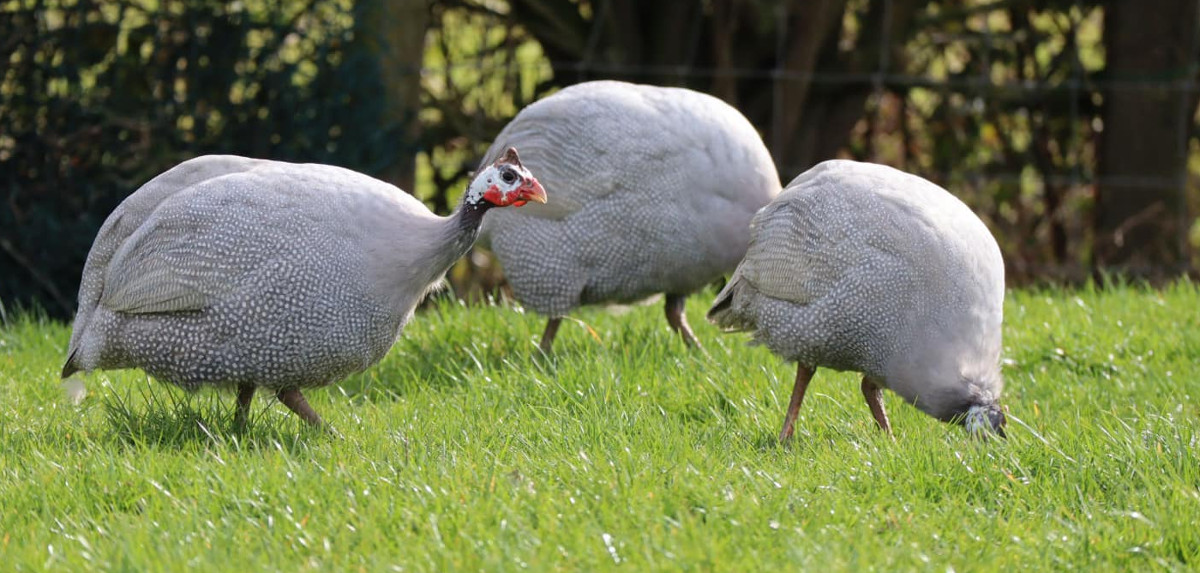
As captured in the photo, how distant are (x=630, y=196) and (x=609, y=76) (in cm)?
238

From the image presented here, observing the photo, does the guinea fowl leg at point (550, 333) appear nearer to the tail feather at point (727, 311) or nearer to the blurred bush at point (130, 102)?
the tail feather at point (727, 311)

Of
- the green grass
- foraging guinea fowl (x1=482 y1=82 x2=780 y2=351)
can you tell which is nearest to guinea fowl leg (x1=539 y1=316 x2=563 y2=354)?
foraging guinea fowl (x1=482 y1=82 x2=780 y2=351)

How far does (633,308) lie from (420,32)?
5.76 feet

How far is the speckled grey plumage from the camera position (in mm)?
5113

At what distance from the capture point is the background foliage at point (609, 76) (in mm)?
6332

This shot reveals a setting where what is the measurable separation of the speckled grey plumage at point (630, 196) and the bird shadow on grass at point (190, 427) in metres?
1.34

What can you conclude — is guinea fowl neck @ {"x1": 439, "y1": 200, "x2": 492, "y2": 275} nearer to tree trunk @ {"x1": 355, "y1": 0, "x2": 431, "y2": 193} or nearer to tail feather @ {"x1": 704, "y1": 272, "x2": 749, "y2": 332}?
tail feather @ {"x1": 704, "y1": 272, "x2": 749, "y2": 332}

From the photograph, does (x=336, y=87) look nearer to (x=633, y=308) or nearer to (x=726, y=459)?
(x=633, y=308)

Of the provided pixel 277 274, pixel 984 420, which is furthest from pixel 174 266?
pixel 984 420

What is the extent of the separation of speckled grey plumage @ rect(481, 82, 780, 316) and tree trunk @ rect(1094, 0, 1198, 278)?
126 inches

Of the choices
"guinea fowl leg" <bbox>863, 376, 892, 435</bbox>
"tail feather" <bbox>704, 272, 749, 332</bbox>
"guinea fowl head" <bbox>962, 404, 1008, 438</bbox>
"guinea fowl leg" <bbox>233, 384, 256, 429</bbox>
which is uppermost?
"tail feather" <bbox>704, 272, 749, 332</bbox>

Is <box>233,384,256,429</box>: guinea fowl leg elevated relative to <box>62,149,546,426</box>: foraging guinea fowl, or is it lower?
lower

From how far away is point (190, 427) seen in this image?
4141mm

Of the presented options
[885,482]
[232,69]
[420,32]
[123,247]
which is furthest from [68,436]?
[420,32]
